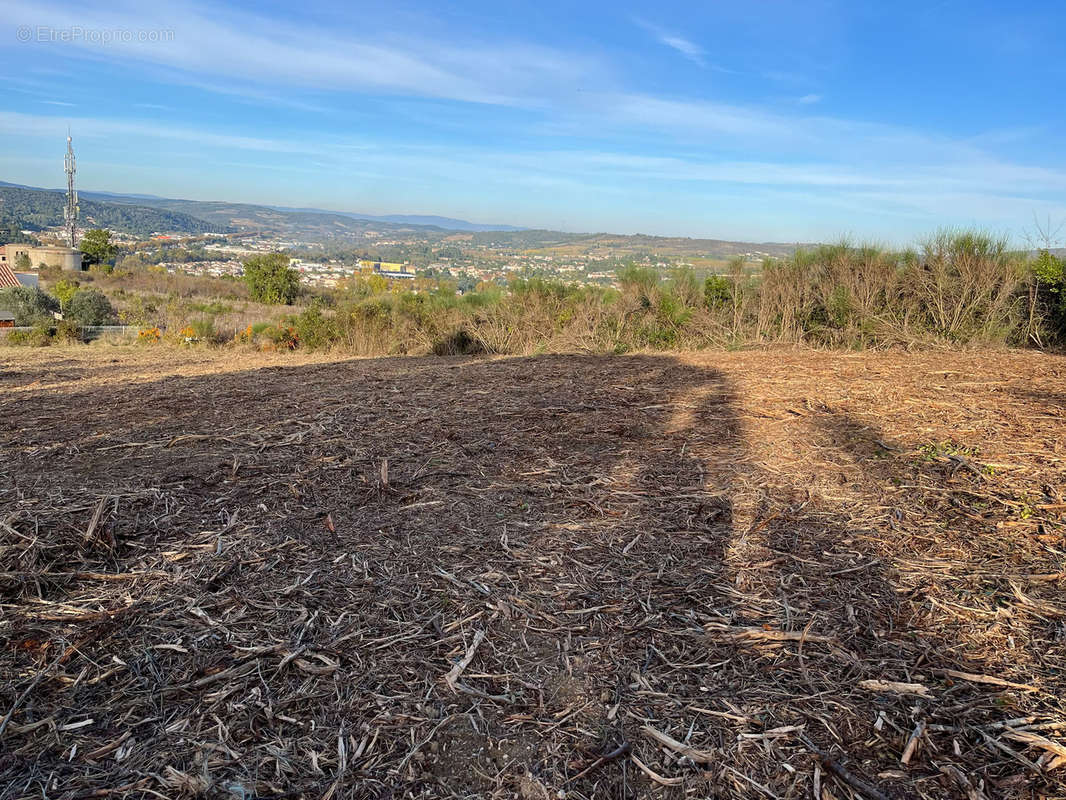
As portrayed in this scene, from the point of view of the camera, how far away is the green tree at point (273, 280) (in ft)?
112

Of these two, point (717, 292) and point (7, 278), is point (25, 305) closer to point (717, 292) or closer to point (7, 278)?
point (7, 278)

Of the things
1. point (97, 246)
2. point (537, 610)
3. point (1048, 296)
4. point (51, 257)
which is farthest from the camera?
point (97, 246)

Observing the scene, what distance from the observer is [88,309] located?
60.7 ft

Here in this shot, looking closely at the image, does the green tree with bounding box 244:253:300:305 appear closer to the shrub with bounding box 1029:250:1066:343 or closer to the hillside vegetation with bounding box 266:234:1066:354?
the hillside vegetation with bounding box 266:234:1066:354

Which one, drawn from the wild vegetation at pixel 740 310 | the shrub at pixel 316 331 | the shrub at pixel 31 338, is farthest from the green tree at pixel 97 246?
the shrub at pixel 316 331

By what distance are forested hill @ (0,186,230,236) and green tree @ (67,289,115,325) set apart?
1756 inches

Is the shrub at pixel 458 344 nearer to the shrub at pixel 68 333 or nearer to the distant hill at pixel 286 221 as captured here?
the shrub at pixel 68 333

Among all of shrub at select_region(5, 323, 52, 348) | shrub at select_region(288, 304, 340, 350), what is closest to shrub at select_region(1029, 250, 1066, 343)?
shrub at select_region(288, 304, 340, 350)

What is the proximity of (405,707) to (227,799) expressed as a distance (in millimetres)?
397

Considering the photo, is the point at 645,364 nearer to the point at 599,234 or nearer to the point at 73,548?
the point at 73,548

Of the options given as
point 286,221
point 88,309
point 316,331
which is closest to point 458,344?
point 316,331

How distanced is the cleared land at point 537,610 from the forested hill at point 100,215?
64965 millimetres

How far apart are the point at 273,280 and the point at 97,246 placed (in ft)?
64.8

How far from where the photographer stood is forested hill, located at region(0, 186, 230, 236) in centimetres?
5769
